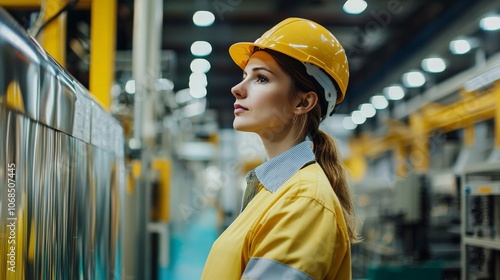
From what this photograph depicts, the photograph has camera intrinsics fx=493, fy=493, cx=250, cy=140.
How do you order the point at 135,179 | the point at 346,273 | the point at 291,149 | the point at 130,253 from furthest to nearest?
1. the point at 135,179
2. the point at 130,253
3. the point at 291,149
4. the point at 346,273

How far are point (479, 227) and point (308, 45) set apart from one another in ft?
10.0

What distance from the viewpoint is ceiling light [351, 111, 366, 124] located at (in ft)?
54.6

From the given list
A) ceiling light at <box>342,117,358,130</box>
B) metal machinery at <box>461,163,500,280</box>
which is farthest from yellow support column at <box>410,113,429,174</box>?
metal machinery at <box>461,163,500,280</box>

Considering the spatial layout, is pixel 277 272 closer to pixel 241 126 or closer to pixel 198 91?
pixel 241 126

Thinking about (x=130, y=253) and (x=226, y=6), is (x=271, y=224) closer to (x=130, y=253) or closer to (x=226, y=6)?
(x=130, y=253)

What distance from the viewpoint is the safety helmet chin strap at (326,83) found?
1.40 meters

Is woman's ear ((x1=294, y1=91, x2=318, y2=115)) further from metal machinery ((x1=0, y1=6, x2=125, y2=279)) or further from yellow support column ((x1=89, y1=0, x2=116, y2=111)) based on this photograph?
yellow support column ((x1=89, y1=0, x2=116, y2=111))

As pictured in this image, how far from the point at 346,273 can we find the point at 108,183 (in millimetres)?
1079

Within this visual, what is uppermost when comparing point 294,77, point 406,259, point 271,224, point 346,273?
point 294,77

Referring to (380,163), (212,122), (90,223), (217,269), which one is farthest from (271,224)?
(380,163)

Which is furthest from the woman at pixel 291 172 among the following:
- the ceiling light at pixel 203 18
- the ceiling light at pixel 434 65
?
the ceiling light at pixel 434 65

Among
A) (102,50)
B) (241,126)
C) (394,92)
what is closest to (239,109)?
(241,126)

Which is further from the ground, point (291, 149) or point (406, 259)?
point (291, 149)

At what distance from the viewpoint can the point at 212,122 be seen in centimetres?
1759
